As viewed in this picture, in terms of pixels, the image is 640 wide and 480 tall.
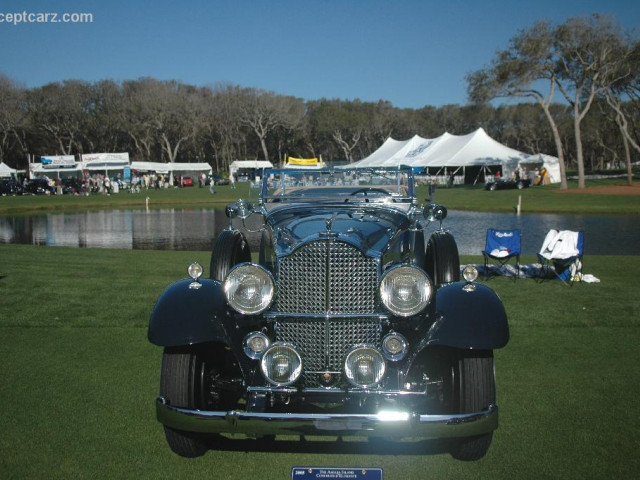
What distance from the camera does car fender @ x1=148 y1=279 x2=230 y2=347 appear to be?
4266mm

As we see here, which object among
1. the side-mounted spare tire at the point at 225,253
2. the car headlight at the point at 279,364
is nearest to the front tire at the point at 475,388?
the car headlight at the point at 279,364

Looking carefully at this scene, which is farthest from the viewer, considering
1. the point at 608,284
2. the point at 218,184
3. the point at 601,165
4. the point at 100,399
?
the point at 601,165

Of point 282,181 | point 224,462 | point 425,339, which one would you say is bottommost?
point 224,462

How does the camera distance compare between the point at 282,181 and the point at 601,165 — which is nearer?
the point at 282,181

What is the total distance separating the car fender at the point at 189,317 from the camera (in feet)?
14.0

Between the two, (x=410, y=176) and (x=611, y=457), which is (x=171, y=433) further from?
(x=410, y=176)

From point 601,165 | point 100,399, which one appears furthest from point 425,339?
point 601,165

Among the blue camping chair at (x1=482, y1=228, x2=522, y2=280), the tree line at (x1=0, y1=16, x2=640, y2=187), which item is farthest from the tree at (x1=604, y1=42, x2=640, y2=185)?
the blue camping chair at (x1=482, y1=228, x2=522, y2=280)

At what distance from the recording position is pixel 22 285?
35.0 ft

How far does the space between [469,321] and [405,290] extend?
0.52 m

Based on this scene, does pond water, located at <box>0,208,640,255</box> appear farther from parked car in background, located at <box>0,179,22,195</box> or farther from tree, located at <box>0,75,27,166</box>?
tree, located at <box>0,75,27,166</box>

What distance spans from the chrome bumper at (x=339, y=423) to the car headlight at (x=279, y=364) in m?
0.34

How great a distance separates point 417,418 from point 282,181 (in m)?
3.51

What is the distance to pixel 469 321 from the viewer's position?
4.33 m
